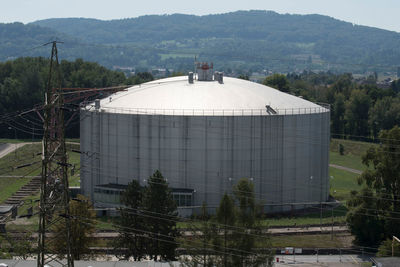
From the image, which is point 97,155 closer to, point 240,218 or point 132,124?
point 132,124

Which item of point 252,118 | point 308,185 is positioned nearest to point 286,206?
point 308,185

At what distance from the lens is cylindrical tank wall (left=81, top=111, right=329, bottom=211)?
2594 inches

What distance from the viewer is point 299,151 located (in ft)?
228

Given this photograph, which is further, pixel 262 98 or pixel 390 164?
pixel 262 98

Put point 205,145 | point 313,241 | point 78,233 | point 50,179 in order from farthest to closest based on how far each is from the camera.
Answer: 1. point 205,145
2. point 313,241
3. point 78,233
4. point 50,179

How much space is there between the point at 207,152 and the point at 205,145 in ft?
2.29

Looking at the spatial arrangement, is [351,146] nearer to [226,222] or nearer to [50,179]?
[226,222]

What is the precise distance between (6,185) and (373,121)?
3063 inches

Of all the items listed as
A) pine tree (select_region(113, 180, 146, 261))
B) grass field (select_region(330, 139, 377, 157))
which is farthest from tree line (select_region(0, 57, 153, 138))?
pine tree (select_region(113, 180, 146, 261))

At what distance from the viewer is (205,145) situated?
6581cm

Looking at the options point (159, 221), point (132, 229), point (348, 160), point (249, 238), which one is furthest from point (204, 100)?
point (348, 160)

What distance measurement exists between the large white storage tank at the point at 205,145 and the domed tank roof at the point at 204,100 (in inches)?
4.0

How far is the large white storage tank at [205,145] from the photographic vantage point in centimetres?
6594

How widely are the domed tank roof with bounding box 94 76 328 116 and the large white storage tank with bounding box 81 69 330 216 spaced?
0.33 feet
